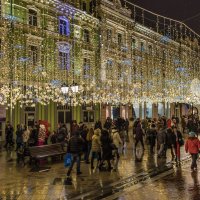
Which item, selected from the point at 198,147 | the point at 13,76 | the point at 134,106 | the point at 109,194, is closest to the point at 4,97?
the point at 13,76

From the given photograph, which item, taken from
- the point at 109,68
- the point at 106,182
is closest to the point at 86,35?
the point at 109,68

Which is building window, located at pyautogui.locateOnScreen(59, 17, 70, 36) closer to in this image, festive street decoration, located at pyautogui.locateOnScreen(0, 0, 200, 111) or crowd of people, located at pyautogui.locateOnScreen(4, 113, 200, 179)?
festive street decoration, located at pyautogui.locateOnScreen(0, 0, 200, 111)

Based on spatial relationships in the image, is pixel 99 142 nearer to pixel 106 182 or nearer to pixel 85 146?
pixel 85 146

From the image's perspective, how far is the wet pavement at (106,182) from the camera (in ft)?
36.7

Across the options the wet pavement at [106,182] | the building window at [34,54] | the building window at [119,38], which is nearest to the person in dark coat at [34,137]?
the wet pavement at [106,182]

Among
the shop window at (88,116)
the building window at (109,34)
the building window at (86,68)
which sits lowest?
the shop window at (88,116)

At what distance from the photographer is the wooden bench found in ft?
54.2

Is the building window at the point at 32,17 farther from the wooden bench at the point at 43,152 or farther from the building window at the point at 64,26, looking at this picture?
the wooden bench at the point at 43,152

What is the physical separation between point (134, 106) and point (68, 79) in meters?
13.1

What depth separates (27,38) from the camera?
99.7 feet

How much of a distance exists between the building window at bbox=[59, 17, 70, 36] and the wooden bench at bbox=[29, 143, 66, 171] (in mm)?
16950

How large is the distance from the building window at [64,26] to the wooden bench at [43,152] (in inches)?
667

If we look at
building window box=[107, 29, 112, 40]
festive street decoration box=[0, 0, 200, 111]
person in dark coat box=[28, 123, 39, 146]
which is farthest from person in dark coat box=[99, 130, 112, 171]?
building window box=[107, 29, 112, 40]

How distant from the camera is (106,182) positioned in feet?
42.9
